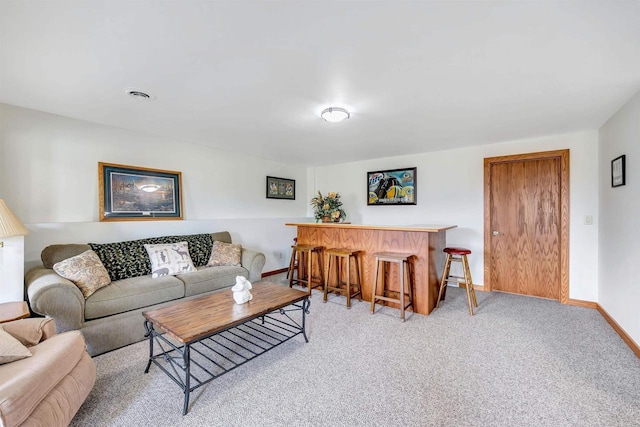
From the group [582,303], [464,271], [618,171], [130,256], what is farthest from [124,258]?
[582,303]

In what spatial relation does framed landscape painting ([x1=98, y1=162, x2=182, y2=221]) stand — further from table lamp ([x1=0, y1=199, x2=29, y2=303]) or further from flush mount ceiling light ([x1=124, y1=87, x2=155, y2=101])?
flush mount ceiling light ([x1=124, y1=87, x2=155, y2=101])

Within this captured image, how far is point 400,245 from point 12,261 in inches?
140

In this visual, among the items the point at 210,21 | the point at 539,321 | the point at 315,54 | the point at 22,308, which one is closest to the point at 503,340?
the point at 539,321

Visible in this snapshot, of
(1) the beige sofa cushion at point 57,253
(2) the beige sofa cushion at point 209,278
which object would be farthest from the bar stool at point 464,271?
(1) the beige sofa cushion at point 57,253

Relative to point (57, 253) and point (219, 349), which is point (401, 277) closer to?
point (219, 349)

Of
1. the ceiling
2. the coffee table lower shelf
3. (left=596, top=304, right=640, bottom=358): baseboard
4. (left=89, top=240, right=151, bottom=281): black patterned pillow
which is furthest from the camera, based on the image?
(left=89, top=240, right=151, bottom=281): black patterned pillow

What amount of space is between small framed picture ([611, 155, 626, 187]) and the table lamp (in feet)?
16.6

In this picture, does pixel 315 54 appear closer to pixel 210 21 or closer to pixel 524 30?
pixel 210 21

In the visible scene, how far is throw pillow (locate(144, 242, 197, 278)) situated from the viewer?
312cm

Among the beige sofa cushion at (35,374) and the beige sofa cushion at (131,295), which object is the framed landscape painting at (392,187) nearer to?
the beige sofa cushion at (131,295)

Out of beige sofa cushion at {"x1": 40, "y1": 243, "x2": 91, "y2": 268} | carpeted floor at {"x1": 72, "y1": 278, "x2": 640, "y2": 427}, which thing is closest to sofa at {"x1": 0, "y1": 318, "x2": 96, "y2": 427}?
carpeted floor at {"x1": 72, "y1": 278, "x2": 640, "y2": 427}

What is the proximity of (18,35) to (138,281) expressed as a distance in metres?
2.08

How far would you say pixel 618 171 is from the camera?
2674 millimetres

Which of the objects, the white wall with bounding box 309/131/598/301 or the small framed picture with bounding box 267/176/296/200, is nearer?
the white wall with bounding box 309/131/598/301
